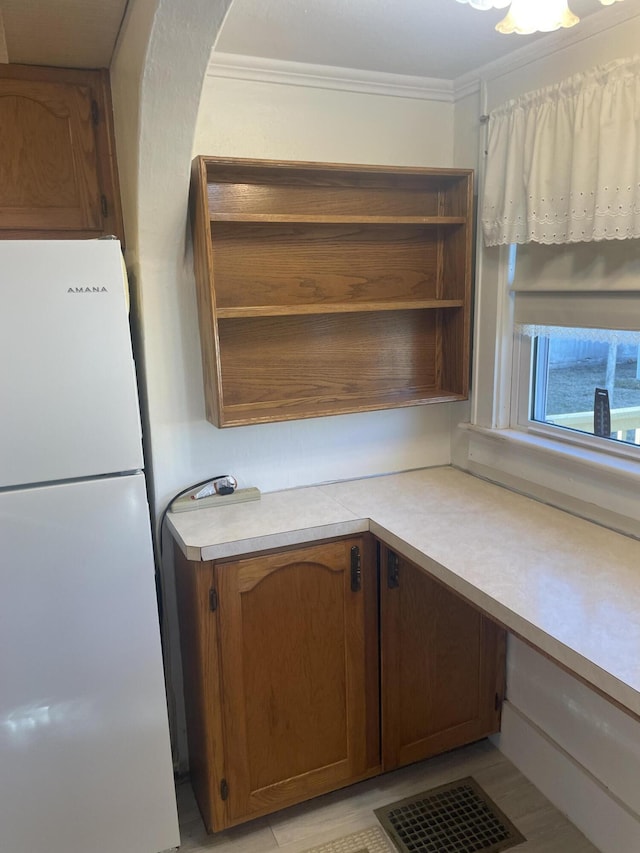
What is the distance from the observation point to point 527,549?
173 centimetres

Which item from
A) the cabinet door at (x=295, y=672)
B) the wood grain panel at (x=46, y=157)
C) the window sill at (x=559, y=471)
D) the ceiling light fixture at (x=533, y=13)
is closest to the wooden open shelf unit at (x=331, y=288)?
the window sill at (x=559, y=471)

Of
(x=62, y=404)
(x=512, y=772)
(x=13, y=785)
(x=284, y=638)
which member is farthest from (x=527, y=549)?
(x=13, y=785)

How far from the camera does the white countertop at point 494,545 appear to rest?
51.2 inches

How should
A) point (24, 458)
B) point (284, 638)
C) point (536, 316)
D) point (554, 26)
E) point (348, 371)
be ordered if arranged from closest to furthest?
point (554, 26) < point (24, 458) < point (284, 638) < point (536, 316) < point (348, 371)

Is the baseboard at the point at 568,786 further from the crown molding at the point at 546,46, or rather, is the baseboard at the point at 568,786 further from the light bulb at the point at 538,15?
the crown molding at the point at 546,46

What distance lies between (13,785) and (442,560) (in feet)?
4.17

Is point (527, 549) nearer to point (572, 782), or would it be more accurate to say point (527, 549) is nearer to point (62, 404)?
point (572, 782)

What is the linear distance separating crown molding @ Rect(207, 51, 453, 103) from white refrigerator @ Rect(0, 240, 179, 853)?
0.79 metres

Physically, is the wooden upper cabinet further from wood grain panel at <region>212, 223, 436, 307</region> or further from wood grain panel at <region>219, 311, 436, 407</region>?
wood grain panel at <region>219, 311, 436, 407</region>

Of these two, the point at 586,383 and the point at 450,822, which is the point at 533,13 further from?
the point at 450,822

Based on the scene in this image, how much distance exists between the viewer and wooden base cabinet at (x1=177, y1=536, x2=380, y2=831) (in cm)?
183

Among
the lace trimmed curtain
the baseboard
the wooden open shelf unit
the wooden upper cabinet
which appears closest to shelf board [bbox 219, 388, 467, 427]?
the wooden open shelf unit

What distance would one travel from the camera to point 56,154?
1884 mm

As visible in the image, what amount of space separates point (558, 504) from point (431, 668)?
70cm
